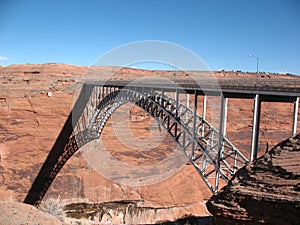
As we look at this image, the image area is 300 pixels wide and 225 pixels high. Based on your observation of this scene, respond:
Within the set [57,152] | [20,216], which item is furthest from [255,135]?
[57,152]

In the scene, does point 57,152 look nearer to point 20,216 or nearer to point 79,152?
point 79,152

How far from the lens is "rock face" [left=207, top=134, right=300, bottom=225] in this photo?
4.02m

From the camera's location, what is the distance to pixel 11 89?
25594mm

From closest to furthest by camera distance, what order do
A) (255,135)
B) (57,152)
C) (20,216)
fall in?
1. (20,216)
2. (255,135)
3. (57,152)

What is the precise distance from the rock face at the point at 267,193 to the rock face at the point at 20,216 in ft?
12.7

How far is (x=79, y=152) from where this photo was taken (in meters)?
23.5

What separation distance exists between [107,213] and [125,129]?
1125 centimetres

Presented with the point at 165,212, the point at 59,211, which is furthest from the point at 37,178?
the point at 59,211

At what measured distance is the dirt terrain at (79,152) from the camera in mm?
22078

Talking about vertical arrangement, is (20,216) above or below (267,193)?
below

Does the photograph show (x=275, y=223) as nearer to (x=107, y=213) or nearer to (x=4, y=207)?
(x=4, y=207)

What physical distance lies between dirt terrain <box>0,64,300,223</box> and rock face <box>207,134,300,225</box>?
52.4ft

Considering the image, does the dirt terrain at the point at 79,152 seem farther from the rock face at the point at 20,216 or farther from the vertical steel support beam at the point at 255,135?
the rock face at the point at 20,216

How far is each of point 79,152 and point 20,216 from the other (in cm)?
1739
